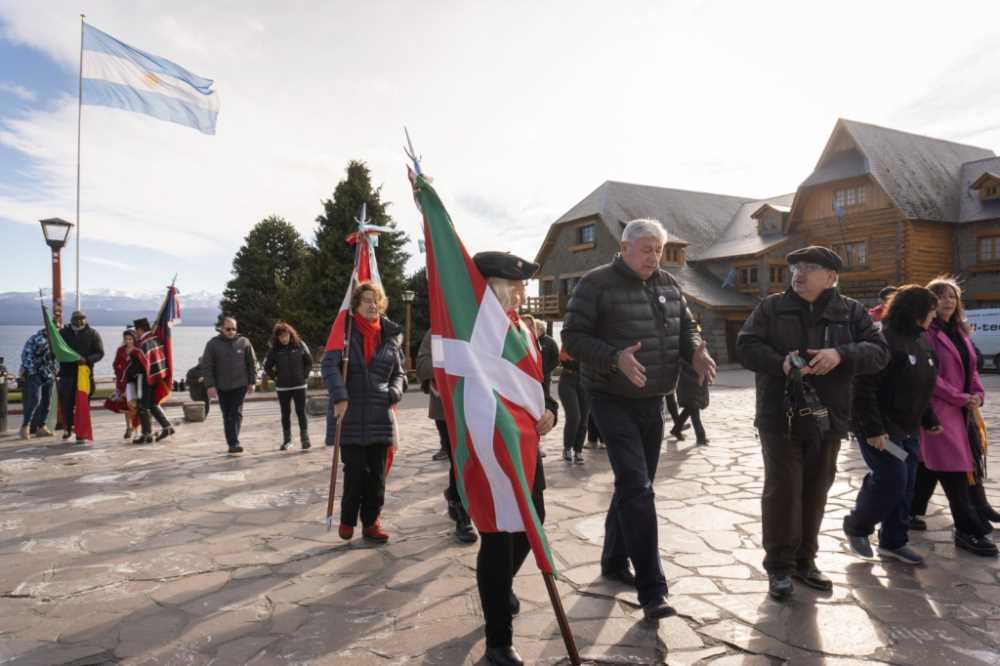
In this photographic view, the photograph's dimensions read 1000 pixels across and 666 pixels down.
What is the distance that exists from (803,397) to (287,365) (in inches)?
300

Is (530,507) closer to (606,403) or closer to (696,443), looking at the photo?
(606,403)

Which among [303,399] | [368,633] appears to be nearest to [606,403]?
[368,633]

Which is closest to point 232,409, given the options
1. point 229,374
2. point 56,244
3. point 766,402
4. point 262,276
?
point 229,374

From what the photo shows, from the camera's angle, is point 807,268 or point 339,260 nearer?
point 807,268

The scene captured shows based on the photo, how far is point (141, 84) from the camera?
12.1 metres

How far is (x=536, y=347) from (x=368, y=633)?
5.82 ft

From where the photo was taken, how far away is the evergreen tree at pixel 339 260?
3234 centimetres

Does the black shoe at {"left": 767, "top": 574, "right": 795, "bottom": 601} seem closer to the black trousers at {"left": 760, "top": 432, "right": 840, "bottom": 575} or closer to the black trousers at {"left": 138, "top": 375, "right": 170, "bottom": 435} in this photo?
the black trousers at {"left": 760, "top": 432, "right": 840, "bottom": 575}

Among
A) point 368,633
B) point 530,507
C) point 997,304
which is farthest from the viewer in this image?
point 997,304

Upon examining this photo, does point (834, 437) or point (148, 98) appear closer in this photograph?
point (834, 437)

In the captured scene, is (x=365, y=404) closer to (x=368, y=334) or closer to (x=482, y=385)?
(x=368, y=334)

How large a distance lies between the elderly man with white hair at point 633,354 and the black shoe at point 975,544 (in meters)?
2.35

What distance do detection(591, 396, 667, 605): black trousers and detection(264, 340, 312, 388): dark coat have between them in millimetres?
6675

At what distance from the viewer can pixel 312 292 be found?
3262 cm
